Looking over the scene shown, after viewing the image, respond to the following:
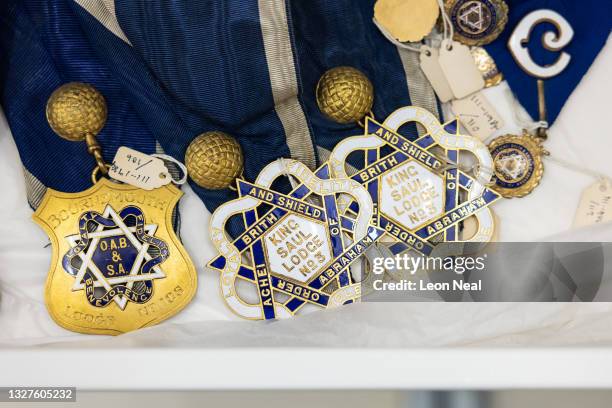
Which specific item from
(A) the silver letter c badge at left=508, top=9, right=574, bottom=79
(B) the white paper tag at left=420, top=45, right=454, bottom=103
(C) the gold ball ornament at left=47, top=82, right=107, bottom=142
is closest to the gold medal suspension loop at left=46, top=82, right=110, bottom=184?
(C) the gold ball ornament at left=47, top=82, right=107, bottom=142

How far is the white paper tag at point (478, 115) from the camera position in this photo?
2.74 feet

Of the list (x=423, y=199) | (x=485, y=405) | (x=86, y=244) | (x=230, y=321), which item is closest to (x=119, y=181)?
(x=86, y=244)

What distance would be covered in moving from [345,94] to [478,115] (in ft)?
0.59

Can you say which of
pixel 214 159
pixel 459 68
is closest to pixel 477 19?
pixel 459 68

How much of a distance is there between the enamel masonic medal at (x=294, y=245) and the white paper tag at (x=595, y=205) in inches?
10.4

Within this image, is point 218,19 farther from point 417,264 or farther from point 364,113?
point 417,264

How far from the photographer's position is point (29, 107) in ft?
2.76

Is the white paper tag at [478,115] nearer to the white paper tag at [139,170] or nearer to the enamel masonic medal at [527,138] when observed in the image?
the enamel masonic medal at [527,138]

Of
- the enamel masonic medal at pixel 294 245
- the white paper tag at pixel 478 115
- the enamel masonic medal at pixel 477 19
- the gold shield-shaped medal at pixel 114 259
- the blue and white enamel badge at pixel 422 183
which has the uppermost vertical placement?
the enamel masonic medal at pixel 477 19

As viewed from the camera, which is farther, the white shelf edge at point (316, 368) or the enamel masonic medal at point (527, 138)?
the enamel masonic medal at point (527, 138)

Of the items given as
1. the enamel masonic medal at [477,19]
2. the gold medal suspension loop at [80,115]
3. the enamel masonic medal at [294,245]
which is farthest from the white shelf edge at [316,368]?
the enamel masonic medal at [477,19]

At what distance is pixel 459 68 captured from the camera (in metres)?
0.83

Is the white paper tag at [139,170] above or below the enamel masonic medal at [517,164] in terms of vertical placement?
below

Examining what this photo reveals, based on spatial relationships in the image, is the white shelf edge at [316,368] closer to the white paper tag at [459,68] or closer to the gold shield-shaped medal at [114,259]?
the gold shield-shaped medal at [114,259]
